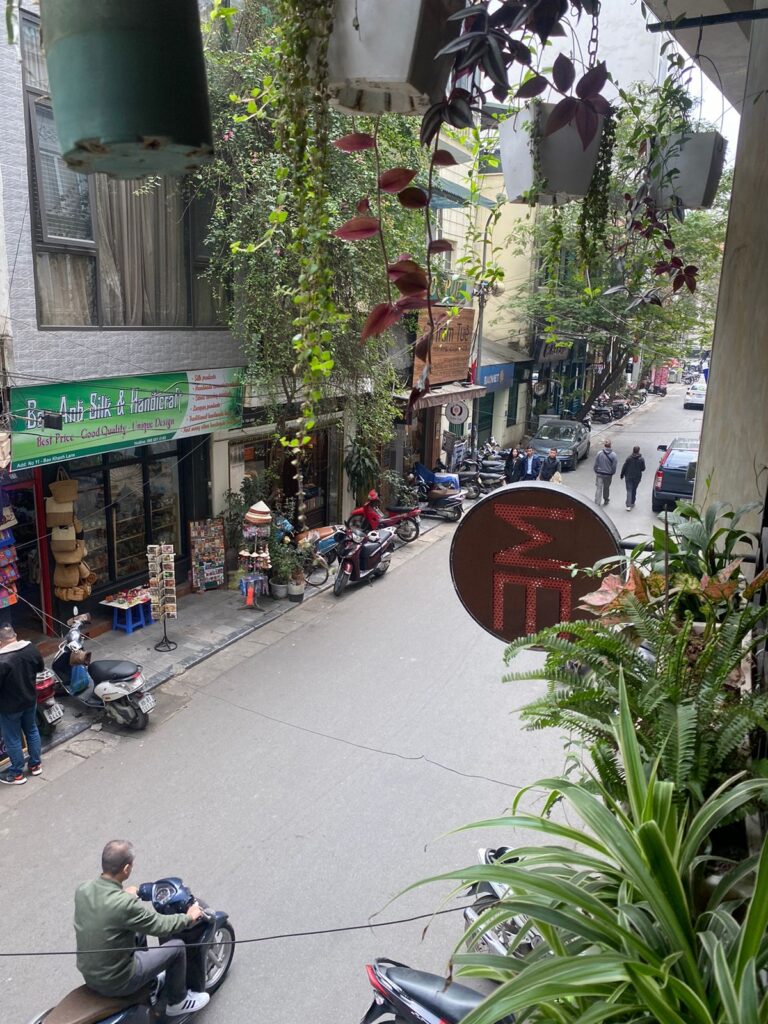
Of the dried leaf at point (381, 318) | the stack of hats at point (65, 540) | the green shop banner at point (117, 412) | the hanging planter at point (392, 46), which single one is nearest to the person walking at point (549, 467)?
the green shop banner at point (117, 412)

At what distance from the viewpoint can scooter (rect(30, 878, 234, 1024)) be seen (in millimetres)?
3979

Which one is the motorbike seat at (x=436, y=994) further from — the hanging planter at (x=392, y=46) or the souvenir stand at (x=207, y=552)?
the souvenir stand at (x=207, y=552)

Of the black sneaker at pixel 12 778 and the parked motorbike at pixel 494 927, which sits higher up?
the parked motorbike at pixel 494 927

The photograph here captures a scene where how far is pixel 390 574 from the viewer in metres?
13.0

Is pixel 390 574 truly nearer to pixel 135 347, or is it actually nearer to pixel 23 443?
pixel 135 347

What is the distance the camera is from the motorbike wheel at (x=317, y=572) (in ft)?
39.5

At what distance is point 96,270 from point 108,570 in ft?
12.0

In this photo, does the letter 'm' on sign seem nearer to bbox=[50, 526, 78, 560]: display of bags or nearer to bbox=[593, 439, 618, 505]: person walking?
bbox=[50, 526, 78, 560]: display of bags

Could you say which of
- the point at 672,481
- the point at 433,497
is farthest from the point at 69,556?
the point at 672,481

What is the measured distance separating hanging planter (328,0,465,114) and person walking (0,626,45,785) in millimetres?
5662

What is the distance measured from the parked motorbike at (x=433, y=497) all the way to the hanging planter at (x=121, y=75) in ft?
49.2

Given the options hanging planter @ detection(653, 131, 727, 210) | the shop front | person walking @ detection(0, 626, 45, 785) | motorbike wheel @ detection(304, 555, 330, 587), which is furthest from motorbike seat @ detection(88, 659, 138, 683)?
hanging planter @ detection(653, 131, 727, 210)

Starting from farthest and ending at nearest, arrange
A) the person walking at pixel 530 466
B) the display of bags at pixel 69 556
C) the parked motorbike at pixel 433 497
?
the person walking at pixel 530 466
the parked motorbike at pixel 433 497
the display of bags at pixel 69 556

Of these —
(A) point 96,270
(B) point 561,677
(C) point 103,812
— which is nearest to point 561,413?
(A) point 96,270
